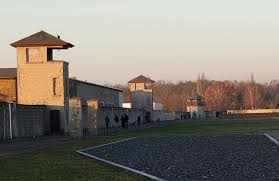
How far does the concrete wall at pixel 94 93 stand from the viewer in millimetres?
65425

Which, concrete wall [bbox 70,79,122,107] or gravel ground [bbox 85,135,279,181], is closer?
gravel ground [bbox 85,135,279,181]

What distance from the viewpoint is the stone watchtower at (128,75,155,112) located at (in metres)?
100

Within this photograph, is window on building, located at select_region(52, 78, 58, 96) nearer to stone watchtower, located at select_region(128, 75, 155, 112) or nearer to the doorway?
the doorway

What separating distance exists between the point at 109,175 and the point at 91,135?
30.7 m

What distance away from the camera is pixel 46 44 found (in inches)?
1994

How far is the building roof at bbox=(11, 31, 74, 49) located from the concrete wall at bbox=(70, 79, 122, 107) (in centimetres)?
1075

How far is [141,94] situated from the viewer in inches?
3979

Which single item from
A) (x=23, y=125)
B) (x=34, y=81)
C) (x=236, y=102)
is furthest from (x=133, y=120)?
(x=236, y=102)

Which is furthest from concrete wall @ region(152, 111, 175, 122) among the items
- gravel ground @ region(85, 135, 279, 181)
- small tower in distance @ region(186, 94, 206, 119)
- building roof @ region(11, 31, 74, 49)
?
gravel ground @ region(85, 135, 279, 181)

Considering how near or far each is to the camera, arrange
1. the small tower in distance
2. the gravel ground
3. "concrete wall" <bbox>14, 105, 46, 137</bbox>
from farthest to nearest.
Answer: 1. the small tower in distance
2. "concrete wall" <bbox>14, 105, 46, 137</bbox>
3. the gravel ground

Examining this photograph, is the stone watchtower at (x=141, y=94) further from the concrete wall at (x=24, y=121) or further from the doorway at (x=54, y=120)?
the concrete wall at (x=24, y=121)

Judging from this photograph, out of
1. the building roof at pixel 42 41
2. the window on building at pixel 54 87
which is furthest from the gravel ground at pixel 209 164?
the building roof at pixel 42 41

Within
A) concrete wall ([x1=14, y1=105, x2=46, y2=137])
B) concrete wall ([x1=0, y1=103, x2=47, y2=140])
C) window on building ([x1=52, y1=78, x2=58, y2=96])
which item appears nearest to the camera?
concrete wall ([x1=0, y1=103, x2=47, y2=140])

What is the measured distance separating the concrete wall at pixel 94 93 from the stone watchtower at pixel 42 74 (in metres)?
10.5
